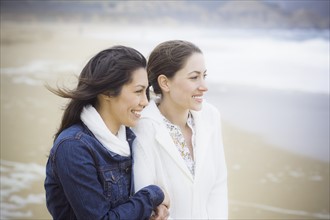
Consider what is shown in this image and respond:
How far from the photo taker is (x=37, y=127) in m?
3.20

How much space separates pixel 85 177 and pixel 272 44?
79.0 inches

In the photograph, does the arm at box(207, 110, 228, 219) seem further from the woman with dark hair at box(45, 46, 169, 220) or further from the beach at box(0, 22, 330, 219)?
the beach at box(0, 22, 330, 219)

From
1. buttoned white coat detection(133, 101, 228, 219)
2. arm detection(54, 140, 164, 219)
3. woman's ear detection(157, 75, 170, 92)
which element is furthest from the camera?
woman's ear detection(157, 75, 170, 92)

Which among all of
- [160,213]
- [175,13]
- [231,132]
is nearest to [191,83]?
[160,213]

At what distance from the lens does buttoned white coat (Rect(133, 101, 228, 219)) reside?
158 centimetres

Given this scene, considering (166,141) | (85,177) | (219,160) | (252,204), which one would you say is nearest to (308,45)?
(252,204)

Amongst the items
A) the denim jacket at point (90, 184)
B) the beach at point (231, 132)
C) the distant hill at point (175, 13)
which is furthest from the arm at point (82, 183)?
the distant hill at point (175, 13)

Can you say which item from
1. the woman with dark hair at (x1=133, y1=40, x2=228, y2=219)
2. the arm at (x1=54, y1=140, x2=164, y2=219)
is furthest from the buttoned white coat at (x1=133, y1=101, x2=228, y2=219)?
the arm at (x1=54, y1=140, x2=164, y2=219)

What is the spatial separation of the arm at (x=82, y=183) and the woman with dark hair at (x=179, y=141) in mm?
245

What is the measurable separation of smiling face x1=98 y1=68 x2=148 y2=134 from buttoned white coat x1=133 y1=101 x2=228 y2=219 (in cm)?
16

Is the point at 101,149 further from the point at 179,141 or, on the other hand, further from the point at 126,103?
the point at 179,141

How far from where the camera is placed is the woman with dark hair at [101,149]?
1.28 metres

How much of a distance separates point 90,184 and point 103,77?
0.35m

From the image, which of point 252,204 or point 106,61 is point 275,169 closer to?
point 252,204
